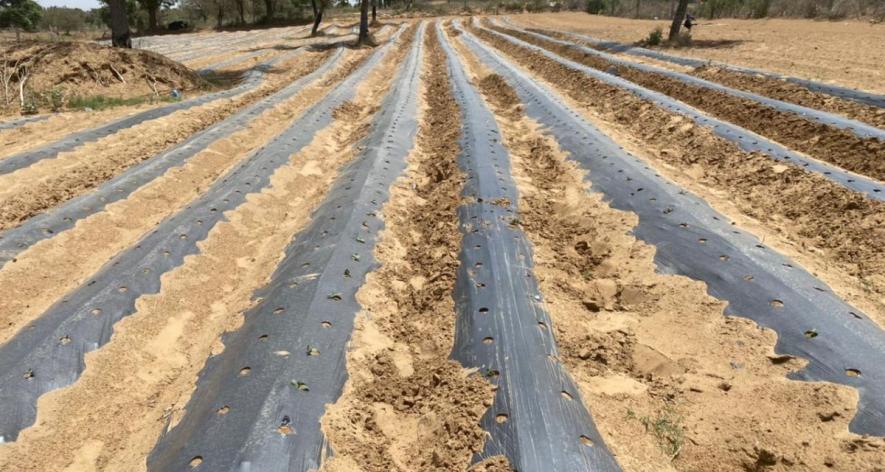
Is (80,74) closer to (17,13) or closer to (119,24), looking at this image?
(119,24)

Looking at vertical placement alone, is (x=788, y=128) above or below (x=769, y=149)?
above

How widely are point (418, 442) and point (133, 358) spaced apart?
2288 millimetres

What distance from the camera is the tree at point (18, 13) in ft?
110

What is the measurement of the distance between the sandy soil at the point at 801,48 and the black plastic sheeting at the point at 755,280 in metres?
7.27

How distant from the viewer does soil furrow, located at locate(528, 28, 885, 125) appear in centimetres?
812

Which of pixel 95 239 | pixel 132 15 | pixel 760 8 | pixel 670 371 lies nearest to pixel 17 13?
pixel 132 15

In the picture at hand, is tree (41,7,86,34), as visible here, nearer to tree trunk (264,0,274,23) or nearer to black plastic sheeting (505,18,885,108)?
tree trunk (264,0,274,23)

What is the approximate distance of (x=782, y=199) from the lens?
5648mm

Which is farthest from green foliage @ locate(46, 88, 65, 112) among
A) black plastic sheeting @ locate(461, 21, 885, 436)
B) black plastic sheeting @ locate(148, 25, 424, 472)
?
black plastic sheeting @ locate(461, 21, 885, 436)

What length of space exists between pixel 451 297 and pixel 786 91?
9914mm

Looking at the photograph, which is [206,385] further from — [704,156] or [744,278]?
[704,156]

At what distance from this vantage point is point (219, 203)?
18.6 feet

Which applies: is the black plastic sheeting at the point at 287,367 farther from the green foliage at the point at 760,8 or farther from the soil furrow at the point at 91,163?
the green foliage at the point at 760,8

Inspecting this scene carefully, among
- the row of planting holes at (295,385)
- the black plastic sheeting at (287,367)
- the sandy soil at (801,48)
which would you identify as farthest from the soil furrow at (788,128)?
the row of planting holes at (295,385)
